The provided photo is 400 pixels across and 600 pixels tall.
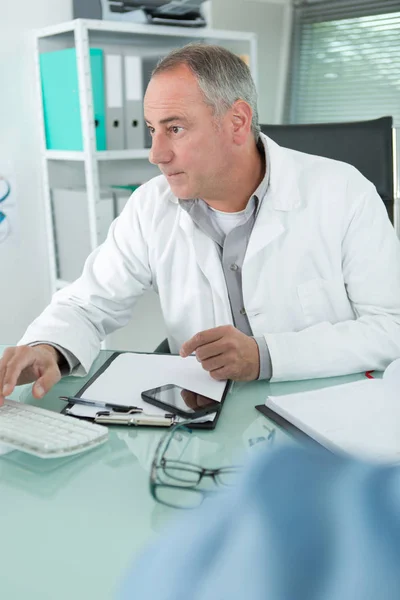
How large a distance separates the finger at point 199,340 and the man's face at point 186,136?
17.0 inches

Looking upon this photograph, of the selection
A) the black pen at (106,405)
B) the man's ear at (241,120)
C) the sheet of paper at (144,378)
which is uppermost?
the man's ear at (241,120)

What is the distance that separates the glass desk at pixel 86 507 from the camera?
2.06 feet

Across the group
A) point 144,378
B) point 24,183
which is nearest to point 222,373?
point 144,378

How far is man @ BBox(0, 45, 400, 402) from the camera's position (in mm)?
1389

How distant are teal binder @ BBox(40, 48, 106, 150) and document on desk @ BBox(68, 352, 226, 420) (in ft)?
4.41

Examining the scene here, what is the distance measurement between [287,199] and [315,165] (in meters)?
0.15

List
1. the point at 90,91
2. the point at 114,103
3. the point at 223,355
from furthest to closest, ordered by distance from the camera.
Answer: the point at 114,103 → the point at 90,91 → the point at 223,355

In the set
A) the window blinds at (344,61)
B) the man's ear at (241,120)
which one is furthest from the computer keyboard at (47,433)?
the window blinds at (344,61)

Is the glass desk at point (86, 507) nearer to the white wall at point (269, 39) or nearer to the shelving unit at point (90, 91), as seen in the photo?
the shelving unit at point (90, 91)

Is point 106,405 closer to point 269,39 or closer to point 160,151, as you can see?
point 160,151

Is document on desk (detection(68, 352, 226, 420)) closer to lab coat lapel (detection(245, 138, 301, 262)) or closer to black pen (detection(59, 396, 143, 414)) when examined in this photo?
black pen (detection(59, 396, 143, 414))

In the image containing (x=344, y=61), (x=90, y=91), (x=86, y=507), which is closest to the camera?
(x=86, y=507)

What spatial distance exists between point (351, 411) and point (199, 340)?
298mm

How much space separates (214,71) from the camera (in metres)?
1.40
